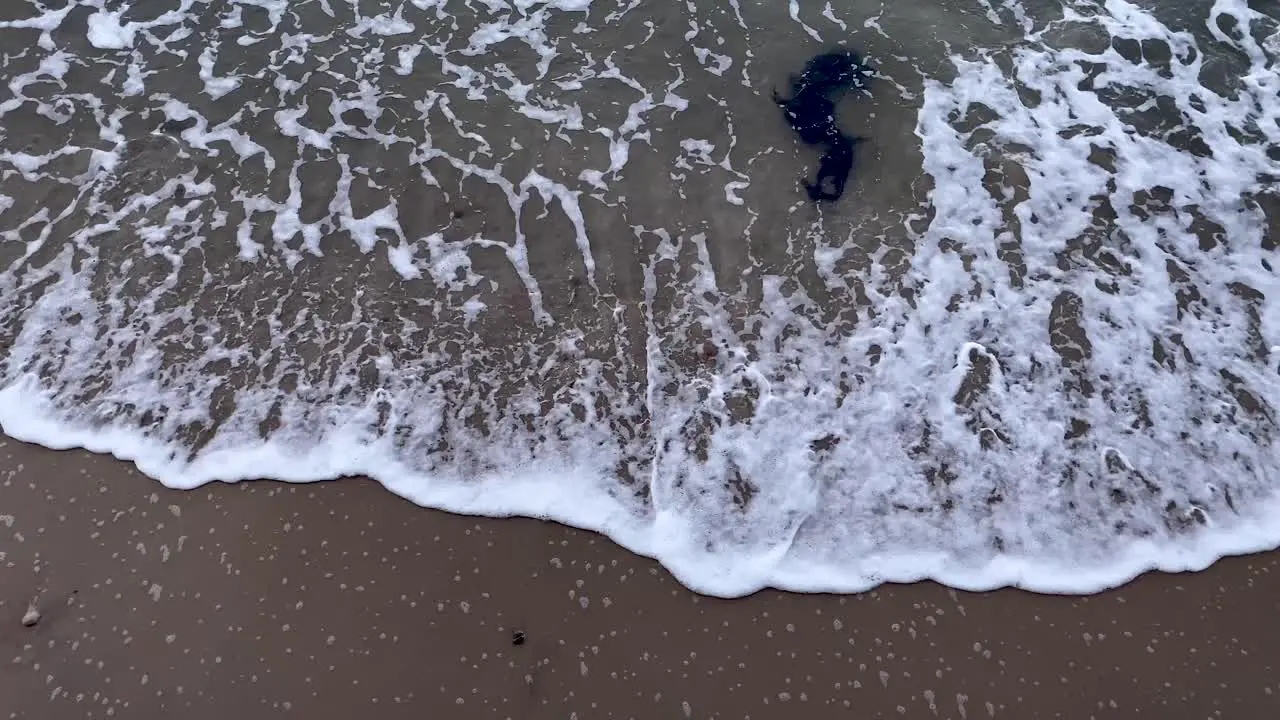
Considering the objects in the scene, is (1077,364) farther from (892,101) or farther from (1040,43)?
(1040,43)

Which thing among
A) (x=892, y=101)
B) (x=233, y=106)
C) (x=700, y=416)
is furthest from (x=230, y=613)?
(x=892, y=101)

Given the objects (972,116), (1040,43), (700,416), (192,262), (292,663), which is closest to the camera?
(292,663)

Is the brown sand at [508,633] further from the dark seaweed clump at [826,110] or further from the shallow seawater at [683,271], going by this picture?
the dark seaweed clump at [826,110]

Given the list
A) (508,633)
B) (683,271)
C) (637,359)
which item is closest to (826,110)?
(683,271)

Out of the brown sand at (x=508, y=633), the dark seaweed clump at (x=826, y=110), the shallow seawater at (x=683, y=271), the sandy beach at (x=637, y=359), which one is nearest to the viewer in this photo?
the brown sand at (x=508, y=633)

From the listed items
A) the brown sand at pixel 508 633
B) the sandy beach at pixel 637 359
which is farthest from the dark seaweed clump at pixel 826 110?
the brown sand at pixel 508 633

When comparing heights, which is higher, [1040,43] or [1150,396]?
[1040,43]
